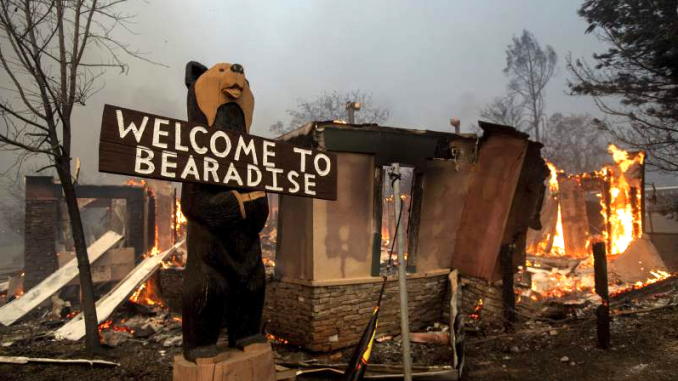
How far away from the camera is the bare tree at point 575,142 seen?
36.7m

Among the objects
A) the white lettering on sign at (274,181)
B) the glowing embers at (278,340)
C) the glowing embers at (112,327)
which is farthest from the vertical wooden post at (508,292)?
the glowing embers at (112,327)

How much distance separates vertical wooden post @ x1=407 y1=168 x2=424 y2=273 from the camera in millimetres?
8008

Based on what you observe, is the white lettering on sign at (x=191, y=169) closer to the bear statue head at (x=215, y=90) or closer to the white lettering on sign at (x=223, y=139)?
the white lettering on sign at (x=223, y=139)

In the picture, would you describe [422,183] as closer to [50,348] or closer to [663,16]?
[50,348]

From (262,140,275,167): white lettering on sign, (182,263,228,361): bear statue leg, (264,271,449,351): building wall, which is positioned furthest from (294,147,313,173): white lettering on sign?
(264,271,449,351): building wall

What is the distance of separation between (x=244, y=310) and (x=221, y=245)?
2.03ft

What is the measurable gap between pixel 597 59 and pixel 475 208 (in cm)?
795

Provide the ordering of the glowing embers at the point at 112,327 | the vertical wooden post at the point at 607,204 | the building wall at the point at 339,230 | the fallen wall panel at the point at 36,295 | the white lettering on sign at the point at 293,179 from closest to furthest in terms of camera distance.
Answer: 1. the white lettering on sign at the point at 293,179
2. the building wall at the point at 339,230
3. the glowing embers at the point at 112,327
4. the fallen wall panel at the point at 36,295
5. the vertical wooden post at the point at 607,204

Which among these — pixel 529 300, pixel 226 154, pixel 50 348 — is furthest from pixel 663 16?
pixel 50 348

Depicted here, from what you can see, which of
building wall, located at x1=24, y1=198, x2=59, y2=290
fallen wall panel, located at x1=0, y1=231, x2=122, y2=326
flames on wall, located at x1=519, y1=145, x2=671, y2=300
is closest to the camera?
fallen wall panel, located at x1=0, y1=231, x2=122, y2=326

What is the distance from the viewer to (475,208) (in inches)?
311

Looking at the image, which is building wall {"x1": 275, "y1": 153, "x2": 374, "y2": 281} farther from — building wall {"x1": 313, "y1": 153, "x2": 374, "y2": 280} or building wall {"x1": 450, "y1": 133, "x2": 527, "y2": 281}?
building wall {"x1": 450, "y1": 133, "x2": 527, "y2": 281}

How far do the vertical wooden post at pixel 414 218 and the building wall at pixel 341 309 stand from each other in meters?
0.45

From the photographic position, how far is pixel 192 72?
362cm
